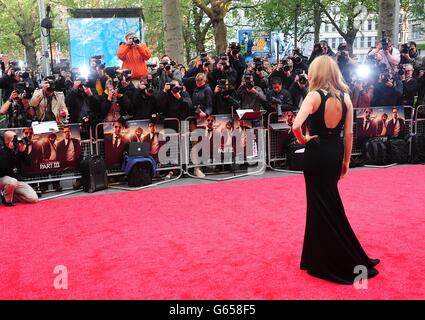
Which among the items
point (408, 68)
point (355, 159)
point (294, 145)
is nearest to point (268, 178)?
point (294, 145)

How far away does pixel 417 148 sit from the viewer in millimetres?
10883

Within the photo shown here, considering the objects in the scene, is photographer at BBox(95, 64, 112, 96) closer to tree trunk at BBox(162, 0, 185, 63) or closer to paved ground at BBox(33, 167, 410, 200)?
paved ground at BBox(33, 167, 410, 200)

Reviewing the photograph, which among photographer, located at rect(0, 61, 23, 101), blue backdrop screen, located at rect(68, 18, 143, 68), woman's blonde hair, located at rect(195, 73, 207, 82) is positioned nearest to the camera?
photographer, located at rect(0, 61, 23, 101)

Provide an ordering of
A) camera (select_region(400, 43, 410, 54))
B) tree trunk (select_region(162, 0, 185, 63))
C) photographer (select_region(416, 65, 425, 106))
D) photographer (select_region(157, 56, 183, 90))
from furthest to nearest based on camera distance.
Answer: tree trunk (select_region(162, 0, 185, 63)) < camera (select_region(400, 43, 410, 54)) < photographer (select_region(416, 65, 425, 106)) < photographer (select_region(157, 56, 183, 90))

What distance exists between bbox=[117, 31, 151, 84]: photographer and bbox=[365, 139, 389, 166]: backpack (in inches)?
197

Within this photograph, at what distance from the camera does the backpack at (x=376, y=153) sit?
1072cm

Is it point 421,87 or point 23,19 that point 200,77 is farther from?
point 23,19

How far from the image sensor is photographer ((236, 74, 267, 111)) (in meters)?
10.2

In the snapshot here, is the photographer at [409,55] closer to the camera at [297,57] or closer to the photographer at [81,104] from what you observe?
the camera at [297,57]

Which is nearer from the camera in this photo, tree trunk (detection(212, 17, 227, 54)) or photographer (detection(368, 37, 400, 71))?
photographer (detection(368, 37, 400, 71))

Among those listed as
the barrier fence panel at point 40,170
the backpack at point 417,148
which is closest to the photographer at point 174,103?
the barrier fence panel at point 40,170

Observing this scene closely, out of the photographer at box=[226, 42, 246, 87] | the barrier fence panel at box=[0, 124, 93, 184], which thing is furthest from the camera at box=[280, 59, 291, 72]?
the barrier fence panel at box=[0, 124, 93, 184]

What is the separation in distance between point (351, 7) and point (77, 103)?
29.1 meters
